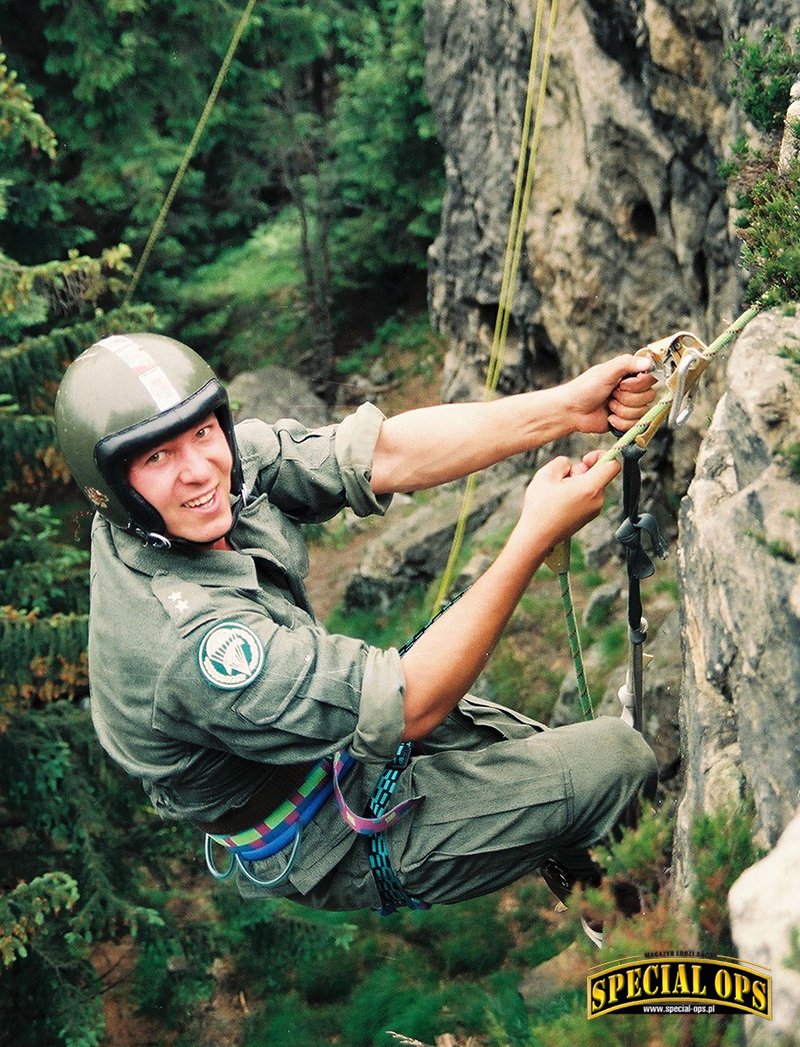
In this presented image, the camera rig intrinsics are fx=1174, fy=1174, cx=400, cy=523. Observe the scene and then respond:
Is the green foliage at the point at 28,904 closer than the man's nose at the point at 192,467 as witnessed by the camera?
No

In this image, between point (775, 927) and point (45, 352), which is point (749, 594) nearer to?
point (775, 927)

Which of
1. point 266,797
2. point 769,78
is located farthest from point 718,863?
point 769,78

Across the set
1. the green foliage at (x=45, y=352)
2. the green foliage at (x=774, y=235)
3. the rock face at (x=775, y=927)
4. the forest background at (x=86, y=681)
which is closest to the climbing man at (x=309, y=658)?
the green foliage at (x=774, y=235)

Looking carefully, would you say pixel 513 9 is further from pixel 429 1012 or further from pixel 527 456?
pixel 429 1012

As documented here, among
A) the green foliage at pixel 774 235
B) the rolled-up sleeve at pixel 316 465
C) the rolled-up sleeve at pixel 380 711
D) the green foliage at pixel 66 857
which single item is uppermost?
the green foliage at pixel 774 235

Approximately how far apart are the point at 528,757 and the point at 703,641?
592 millimetres

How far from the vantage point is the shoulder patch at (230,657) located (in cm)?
283

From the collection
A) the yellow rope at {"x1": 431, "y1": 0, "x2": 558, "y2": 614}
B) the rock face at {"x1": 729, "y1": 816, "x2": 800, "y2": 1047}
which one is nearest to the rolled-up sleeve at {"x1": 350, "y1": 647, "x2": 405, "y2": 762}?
the rock face at {"x1": 729, "y1": 816, "x2": 800, "y2": 1047}

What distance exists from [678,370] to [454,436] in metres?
0.77

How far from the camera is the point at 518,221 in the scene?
11.2 m

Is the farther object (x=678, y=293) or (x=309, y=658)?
(x=678, y=293)

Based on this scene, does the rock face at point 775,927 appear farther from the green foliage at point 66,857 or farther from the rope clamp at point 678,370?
the green foliage at point 66,857

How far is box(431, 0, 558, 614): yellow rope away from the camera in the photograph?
962 centimetres

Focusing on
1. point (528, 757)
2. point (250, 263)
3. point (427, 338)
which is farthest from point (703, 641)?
point (250, 263)
